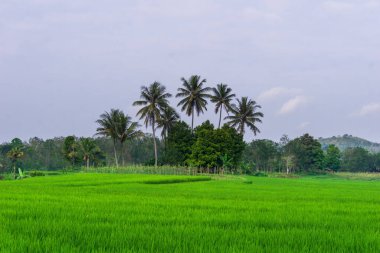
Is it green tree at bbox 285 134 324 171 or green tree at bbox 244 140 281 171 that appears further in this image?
green tree at bbox 244 140 281 171

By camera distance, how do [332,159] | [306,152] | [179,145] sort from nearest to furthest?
[179,145], [306,152], [332,159]

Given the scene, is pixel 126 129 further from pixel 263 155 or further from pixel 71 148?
pixel 263 155

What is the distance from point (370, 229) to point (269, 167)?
94.5m

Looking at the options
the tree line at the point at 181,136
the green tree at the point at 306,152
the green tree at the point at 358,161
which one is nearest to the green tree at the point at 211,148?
the tree line at the point at 181,136

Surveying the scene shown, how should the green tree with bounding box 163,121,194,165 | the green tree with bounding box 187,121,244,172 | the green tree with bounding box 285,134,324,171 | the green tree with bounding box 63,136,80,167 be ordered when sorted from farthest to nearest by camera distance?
the green tree with bounding box 285,134,324,171, the green tree with bounding box 63,136,80,167, the green tree with bounding box 163,121,194,165, the green tree with bounding box 187,121,244,172

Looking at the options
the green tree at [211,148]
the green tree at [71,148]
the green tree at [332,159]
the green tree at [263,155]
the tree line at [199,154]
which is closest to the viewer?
the green tree at [211,148]

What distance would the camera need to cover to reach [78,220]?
7.66m

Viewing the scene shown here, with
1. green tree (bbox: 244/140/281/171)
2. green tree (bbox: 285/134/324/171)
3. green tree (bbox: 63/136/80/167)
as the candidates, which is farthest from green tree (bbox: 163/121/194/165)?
green tree (bbox: 285/134/324/171)

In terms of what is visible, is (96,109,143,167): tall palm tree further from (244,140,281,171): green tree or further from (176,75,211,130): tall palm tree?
(244,140,281,171): green tree

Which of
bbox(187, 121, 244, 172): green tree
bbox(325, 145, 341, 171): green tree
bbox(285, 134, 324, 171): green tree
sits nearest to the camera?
bbox(187, 121, 244, 172): green tree

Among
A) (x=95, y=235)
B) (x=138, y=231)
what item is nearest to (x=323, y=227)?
(x=138, y=231)

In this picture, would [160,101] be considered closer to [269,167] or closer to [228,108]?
[228,108]

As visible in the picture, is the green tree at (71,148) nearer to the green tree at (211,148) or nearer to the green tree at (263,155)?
the green tree at (211,148)

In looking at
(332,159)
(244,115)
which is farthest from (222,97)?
(332,159)
